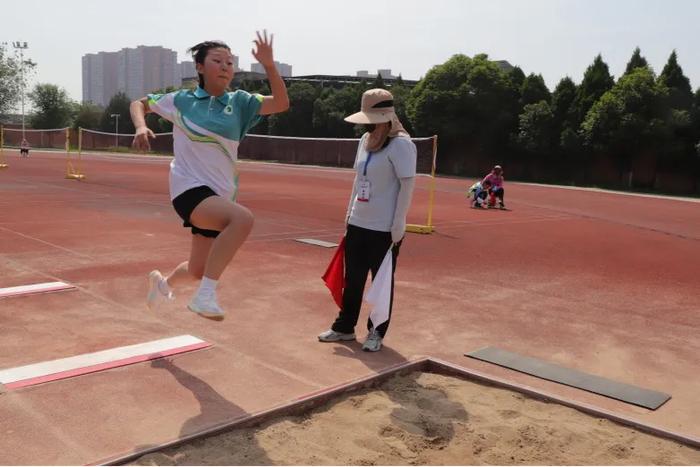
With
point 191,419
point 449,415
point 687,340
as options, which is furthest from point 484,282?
point 191,419

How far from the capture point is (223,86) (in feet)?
15.4

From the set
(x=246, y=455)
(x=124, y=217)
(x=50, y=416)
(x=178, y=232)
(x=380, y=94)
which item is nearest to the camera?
(x=246, y=455)

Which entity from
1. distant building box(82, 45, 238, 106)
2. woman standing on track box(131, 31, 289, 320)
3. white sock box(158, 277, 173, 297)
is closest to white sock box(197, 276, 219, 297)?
woman standing on track box(131, 31, 289, 320)

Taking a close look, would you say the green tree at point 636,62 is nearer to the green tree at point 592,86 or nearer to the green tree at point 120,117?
the green tree at point 592,86

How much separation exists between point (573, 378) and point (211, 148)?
3.11m

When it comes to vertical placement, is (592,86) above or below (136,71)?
below

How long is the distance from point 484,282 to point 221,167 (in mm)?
4853

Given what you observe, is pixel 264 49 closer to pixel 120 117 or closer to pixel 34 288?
pixel 34 288

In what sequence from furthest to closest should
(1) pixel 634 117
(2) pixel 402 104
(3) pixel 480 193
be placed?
1. (2) pixel 402 104
2. (1) pixel 634 117
3. (3) pixel 480 193

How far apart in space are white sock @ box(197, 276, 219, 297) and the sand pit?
3.27 ft

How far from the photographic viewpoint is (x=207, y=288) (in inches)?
171

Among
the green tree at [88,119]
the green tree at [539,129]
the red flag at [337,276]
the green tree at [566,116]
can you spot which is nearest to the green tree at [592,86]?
the green tree at [566,116]

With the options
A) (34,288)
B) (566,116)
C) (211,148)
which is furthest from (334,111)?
(211,148)

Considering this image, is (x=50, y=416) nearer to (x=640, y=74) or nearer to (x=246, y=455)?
(x=246, y=455)
